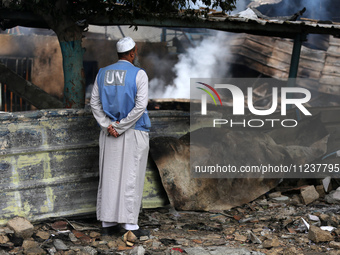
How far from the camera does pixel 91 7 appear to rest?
5887 mm

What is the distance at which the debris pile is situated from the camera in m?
4.40

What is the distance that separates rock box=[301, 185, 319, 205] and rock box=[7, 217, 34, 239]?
3.53 m

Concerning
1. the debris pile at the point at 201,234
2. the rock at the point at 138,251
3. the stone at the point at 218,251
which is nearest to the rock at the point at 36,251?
the debris pile at the point at 201,234

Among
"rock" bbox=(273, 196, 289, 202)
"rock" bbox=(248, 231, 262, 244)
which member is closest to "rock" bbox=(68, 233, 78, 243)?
→ "rock" bbox=(248, 231, 262, 244)

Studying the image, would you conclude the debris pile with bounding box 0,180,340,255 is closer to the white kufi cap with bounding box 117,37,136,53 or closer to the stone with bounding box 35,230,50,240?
the stone with bounding box 35,230,50,240

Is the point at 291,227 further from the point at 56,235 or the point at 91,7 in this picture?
the point at 91,7

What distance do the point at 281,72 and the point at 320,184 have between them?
27.0 feet

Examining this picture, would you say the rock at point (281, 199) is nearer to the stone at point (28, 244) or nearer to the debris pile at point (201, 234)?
the debris pile at point (201, 234)

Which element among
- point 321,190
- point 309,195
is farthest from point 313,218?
point 321,190

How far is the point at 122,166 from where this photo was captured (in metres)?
4.56

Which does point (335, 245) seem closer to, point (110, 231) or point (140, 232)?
point (140, 232)

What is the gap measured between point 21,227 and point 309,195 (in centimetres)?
371

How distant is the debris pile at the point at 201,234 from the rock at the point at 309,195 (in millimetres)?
15

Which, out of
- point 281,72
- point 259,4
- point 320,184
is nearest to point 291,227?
point 320,184
